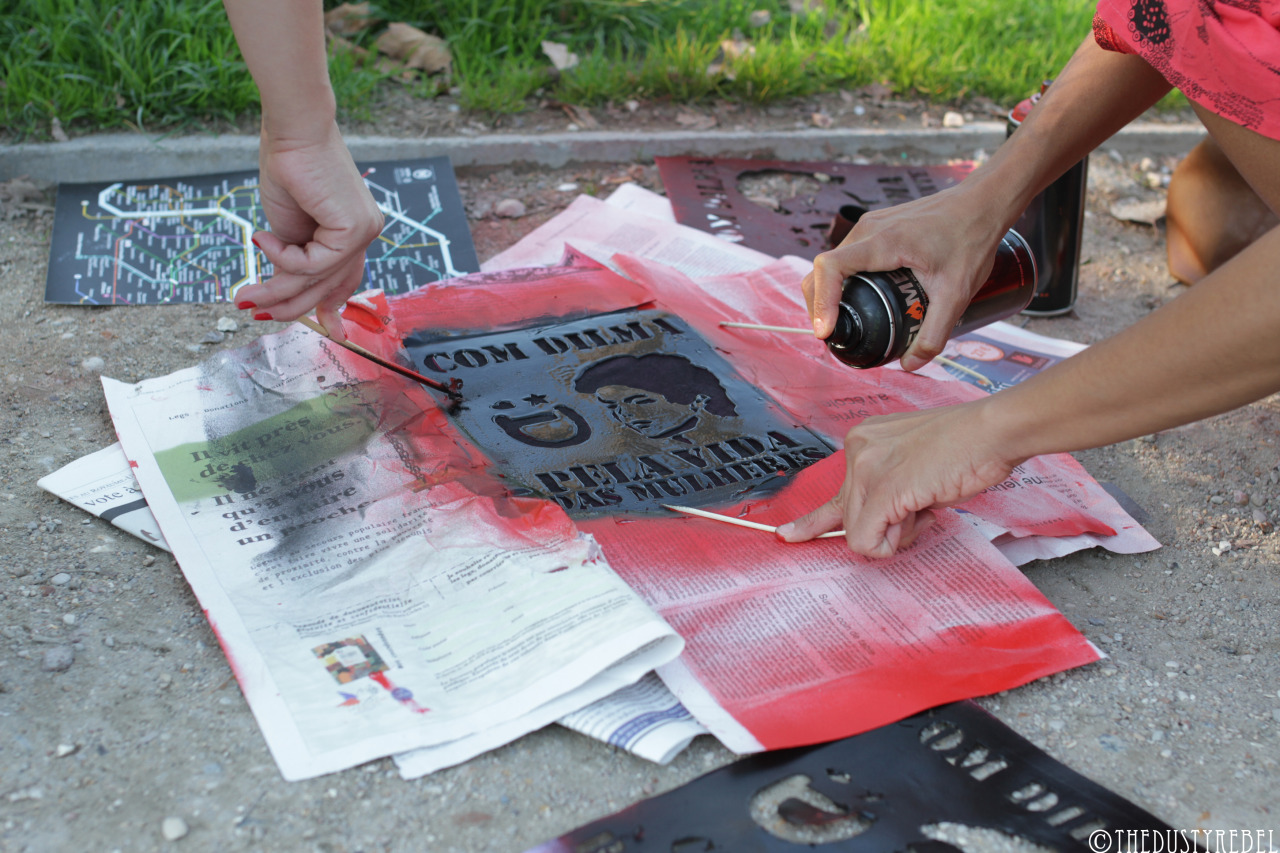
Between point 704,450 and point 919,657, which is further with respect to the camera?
point 704,450

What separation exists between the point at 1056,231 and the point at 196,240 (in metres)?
1.74

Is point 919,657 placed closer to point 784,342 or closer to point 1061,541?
point 1061,541

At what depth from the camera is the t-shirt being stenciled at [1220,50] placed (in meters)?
1.03

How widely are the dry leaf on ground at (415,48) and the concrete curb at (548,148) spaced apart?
37 centimetres

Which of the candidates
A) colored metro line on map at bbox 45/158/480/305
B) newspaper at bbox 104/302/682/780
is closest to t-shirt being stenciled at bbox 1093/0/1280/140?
newspaper at bbox 104/302/682/780

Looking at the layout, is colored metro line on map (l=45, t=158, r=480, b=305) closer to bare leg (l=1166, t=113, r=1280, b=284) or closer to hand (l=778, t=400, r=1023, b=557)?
hand (l=778, t=400, r=1023, b=557)

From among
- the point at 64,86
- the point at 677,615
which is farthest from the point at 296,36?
the point at 64,86

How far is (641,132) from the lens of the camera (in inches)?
96.0

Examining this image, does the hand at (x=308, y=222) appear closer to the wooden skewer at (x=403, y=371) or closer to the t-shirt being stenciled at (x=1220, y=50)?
the wooden skewer at (x=403, y=371)

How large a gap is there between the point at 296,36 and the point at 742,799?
0.94 meters

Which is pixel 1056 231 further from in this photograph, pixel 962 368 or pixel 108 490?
pixel 108 490

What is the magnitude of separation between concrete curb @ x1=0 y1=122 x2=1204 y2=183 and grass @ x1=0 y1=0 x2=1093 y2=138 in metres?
0.09

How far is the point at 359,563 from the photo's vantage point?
4.06 feet
